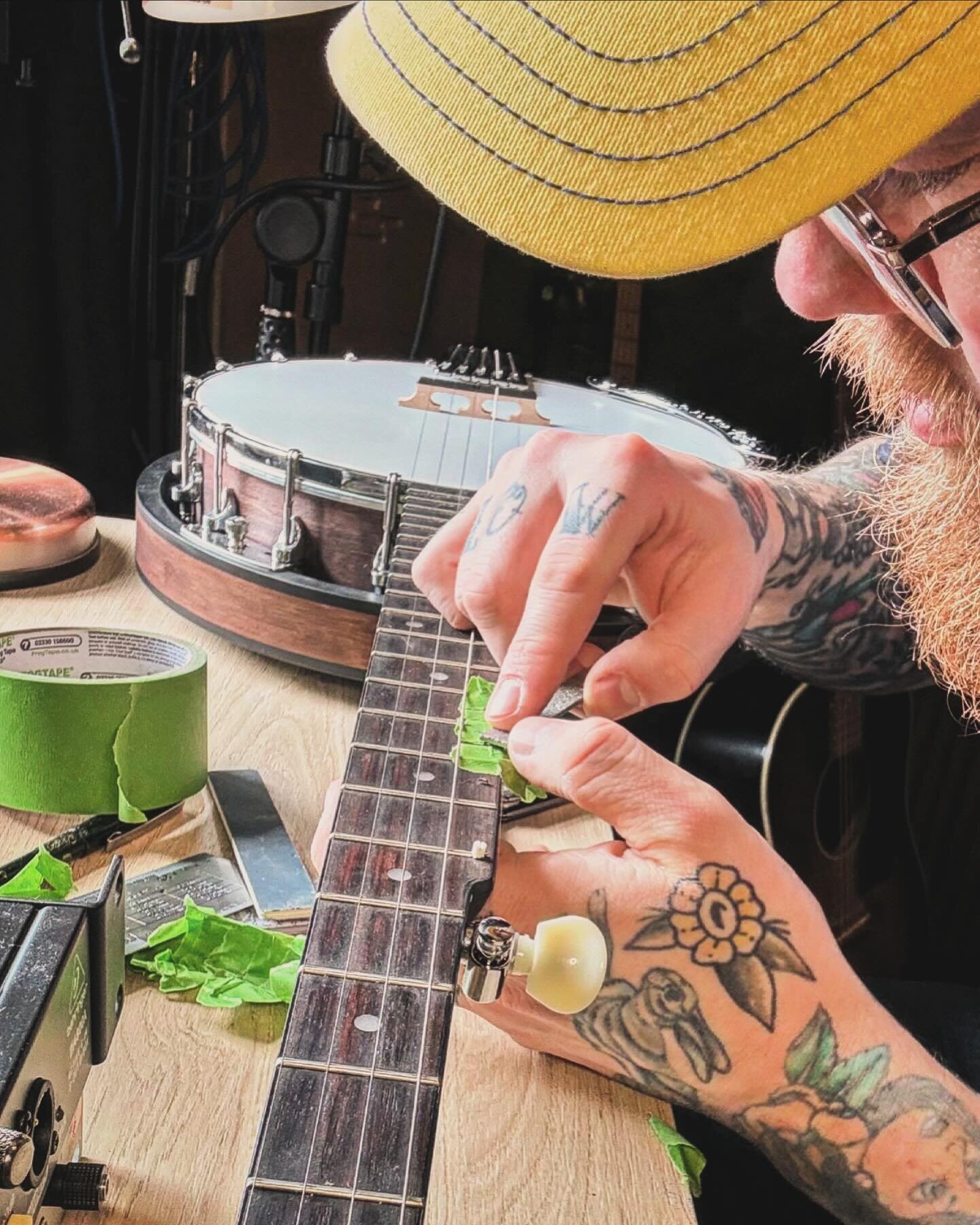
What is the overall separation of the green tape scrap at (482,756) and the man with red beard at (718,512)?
0.02 m

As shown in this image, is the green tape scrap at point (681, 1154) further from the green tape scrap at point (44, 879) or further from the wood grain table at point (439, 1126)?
the green tape scrap at point (44, 879)

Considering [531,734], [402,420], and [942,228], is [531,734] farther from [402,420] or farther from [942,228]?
[402,420]

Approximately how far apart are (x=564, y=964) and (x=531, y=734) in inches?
5.9

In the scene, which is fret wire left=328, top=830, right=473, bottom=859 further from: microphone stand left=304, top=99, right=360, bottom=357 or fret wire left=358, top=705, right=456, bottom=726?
microphone stand left=304, top=99, right=360, bottom=357

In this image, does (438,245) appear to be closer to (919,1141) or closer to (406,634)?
(406,634)

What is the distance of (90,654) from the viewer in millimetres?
845

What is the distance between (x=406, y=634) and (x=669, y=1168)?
425 mm

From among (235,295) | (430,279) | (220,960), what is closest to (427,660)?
(220,960)

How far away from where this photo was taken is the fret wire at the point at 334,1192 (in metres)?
0.39

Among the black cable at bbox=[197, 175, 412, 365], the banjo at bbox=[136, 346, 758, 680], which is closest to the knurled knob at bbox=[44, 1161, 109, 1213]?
the banjo at bbox=[136, 346, 758, 680]

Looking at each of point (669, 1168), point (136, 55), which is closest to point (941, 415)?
point (669, 1168)

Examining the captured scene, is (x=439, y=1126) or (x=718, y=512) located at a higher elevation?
(x=718, y=512)

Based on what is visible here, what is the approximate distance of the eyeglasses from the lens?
52 cm

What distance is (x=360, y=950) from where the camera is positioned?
50 centimetres
